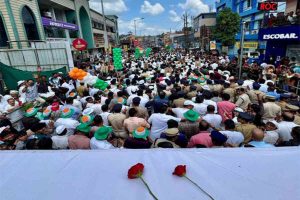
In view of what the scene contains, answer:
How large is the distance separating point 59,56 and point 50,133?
8.61 m

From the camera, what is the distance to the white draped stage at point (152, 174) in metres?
1.75

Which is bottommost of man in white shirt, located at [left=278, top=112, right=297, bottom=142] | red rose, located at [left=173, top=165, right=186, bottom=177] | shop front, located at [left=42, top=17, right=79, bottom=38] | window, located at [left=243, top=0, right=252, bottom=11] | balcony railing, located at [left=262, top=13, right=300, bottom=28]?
man in white shirt, located at [left=278, top=112, right=297, bottom=142]

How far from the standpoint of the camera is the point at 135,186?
72.3 inches

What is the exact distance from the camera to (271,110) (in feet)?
16.2

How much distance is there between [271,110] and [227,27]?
27.4m

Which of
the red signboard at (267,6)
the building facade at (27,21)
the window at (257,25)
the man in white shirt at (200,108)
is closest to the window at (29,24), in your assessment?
the building facade at (27,21)

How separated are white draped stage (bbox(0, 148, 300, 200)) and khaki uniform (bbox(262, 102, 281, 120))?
117 inches

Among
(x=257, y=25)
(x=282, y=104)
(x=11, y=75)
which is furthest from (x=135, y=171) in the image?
(x=257, y=25)

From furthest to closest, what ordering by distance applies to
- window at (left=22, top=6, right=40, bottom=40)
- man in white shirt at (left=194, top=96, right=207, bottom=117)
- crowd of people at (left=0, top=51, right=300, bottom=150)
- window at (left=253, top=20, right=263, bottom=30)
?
window at (left=253, top=20, right=263, bottom=30), window at (left=22, top=6, right=40, bottom=40), man in white shirt at (left=194, top=96, right=207, bottom=117), crowd of people at (left=0, top=51, right=300, bottom=150)

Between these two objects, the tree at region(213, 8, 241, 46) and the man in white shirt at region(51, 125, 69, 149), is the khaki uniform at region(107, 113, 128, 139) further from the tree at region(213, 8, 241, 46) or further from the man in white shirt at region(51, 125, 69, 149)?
the tree at region(213, 8, 241, 46)

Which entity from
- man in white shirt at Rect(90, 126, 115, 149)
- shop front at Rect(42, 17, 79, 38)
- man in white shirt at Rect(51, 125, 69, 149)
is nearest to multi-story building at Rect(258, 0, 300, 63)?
man in white shirt at Rect(90, 126, 115, 149)

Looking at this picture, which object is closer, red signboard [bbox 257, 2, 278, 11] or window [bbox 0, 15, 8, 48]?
window [bbox 0, 15, 8, 48]

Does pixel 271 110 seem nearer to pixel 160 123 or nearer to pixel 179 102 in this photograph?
pixel 179 102

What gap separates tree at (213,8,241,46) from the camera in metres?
28.0
